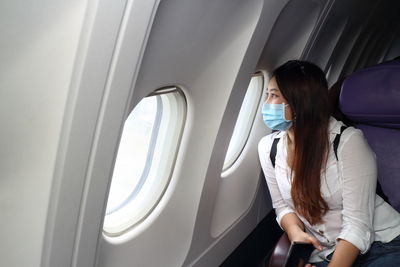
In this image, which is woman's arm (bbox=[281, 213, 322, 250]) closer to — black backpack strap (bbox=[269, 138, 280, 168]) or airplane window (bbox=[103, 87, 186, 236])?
black backpack strap (bbox=[269, 138, 280, 168])

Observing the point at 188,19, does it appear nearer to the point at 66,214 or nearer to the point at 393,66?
the point at 66,214

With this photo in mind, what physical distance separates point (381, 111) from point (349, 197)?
53 centimetres

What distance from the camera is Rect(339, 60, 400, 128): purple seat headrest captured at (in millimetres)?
1981

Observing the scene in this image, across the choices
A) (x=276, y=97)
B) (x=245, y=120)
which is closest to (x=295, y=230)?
(x=276, y=97)

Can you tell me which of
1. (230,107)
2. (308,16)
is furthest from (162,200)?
(308,16)

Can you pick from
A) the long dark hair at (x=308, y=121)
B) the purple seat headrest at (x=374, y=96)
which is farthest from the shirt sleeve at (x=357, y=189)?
the purple seat headrest at (x=374, y=96)

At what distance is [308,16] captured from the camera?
2.74 metres

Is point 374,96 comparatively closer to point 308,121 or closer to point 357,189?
point 308,121

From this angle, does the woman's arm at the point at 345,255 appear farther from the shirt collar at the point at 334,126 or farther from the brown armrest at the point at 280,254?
the shirt collar at the point at 334,126

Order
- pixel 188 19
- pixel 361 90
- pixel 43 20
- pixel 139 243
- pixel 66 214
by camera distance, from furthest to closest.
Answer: pixel 361 90 < pixel 139 243 < pixel 188 19 < pixel 66 214 < pixel 43 20

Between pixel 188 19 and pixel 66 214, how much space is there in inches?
34.5

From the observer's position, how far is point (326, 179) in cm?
199

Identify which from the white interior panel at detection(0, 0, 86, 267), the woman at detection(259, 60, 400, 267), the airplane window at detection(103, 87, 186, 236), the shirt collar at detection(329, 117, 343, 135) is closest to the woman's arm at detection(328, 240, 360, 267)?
the woman at detection(259, 60, 400, 267)

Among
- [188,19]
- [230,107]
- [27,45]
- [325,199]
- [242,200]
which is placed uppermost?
[188,19]
